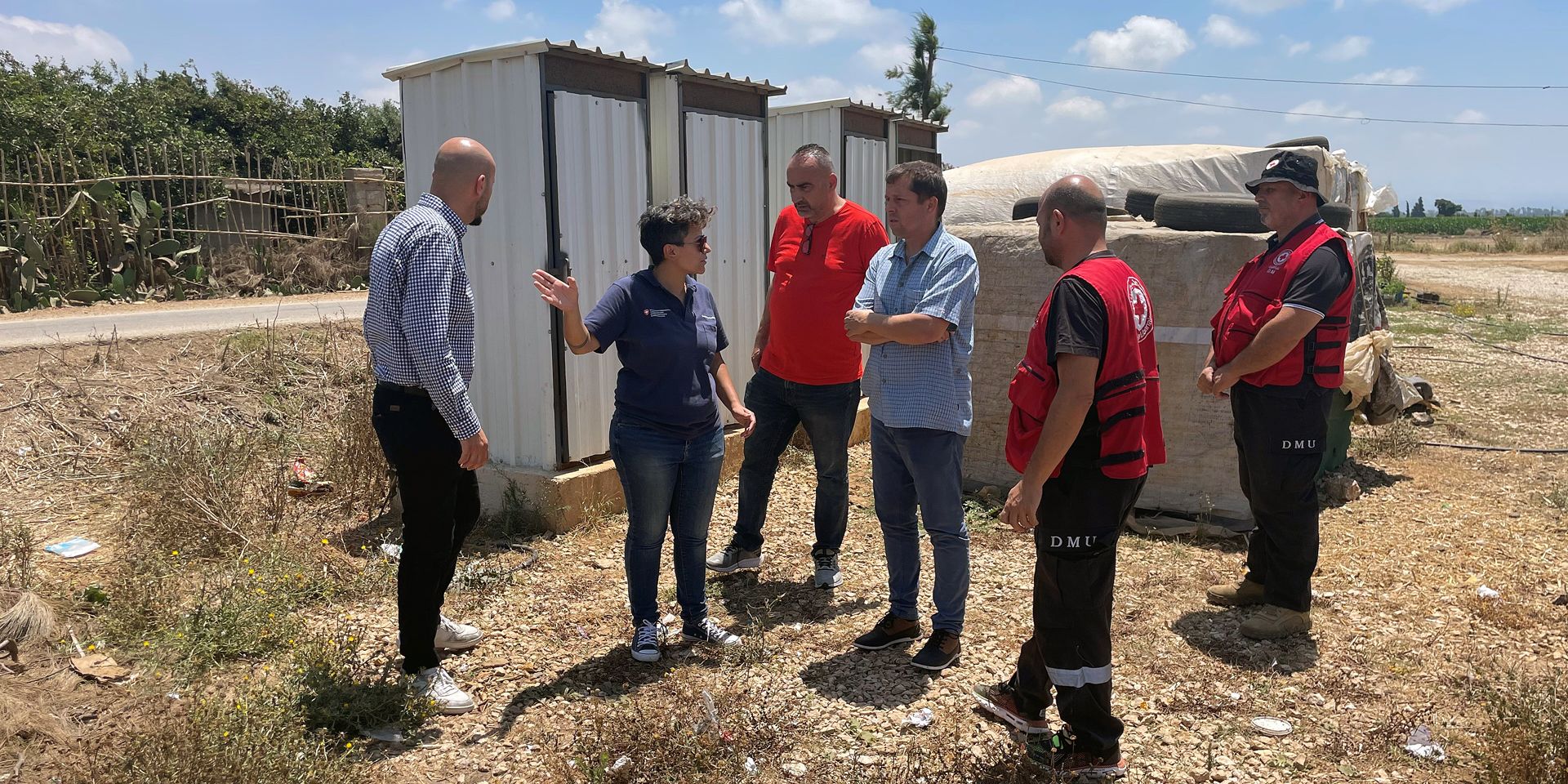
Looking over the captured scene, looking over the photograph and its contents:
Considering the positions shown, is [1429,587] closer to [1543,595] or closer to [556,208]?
[1543,595]

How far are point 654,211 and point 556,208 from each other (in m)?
1.81

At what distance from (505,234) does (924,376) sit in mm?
2897

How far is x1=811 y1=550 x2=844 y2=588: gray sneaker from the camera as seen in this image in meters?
4.83

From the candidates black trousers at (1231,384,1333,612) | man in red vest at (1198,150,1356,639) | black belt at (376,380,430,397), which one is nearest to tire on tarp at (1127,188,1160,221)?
man in red vest at (1198,150,1356,639)

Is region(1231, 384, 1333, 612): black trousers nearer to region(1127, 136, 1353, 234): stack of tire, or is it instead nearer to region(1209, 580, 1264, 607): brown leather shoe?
region(1209, 580, 1264, 607): brown leather shoe

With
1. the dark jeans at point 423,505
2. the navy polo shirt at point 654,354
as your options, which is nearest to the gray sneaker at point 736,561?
the navy polo shirt at point 654,354

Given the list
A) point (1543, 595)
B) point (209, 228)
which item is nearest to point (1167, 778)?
point (1543, 595)

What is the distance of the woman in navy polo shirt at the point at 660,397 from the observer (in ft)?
12.2

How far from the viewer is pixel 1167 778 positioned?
3156 millimetres

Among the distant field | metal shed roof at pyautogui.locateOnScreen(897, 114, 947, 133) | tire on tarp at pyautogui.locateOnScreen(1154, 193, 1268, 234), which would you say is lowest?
tire on tarp at pyautogui.locateOnScreen(1154, 193, 1268, 234)

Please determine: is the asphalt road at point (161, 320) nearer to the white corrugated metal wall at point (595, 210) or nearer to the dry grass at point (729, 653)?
the dry grass at point (729, 653)

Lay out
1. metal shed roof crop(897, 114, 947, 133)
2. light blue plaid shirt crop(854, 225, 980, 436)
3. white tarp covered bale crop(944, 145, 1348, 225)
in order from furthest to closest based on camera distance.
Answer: white tarp covered bale crop(944, 145, 1348, 225)
metal shed roof crop(897, 114, 947, 133)
light blue plaid shirt crop(854, 225, 980, 436)

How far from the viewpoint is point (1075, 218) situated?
Answer: 9.76 ft

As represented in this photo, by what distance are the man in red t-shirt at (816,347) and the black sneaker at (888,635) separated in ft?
2.39
